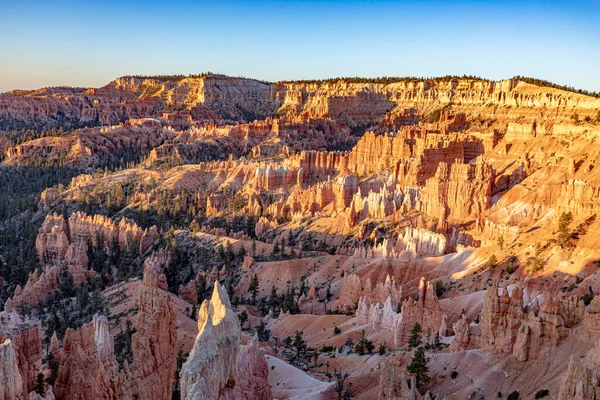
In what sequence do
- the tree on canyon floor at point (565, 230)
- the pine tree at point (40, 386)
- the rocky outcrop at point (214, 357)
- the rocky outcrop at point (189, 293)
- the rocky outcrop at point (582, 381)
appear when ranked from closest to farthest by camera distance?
the rocky outcrop at point (214, 357)
the rocky outcrop at point (582, 381)
the pine tree at point (40, 386)
the tree on canyon floor at point (565, 230)
the rocky outcrop at point (189, 293)

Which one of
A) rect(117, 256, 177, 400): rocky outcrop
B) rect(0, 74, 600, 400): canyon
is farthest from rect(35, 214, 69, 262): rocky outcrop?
rect(117, 256, 177, 400): rocky outcrop

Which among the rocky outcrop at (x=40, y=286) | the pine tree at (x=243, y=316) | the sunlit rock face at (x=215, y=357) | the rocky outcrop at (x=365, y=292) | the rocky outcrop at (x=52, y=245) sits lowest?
the rocky outcrop at (x=52, y=245)

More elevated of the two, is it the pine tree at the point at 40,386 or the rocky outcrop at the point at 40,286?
the pine tree at the point at 40,386

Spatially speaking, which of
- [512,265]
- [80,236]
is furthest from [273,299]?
[80,236]

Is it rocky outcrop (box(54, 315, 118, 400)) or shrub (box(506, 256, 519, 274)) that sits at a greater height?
rocky outcrop (box(54, 315, 118, 400))

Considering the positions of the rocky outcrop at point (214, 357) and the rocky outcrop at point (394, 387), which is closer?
the rocky outcrop at point (214, 357)

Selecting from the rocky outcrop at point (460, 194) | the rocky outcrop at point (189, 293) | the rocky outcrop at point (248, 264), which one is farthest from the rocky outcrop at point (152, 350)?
the rocky outcrop at point (460, 194)

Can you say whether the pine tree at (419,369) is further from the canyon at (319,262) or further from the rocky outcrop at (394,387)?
the rocky outcrop at (394,387)

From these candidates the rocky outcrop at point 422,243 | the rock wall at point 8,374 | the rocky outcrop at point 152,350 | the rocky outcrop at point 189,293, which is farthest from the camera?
the rocky outcrop at point 189,293

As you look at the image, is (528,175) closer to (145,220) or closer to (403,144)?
(403,144)

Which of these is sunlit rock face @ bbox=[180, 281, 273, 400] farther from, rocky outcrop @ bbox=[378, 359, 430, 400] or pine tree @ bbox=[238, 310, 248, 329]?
pine tree @ bbox=[238, 310, 248, 329]
